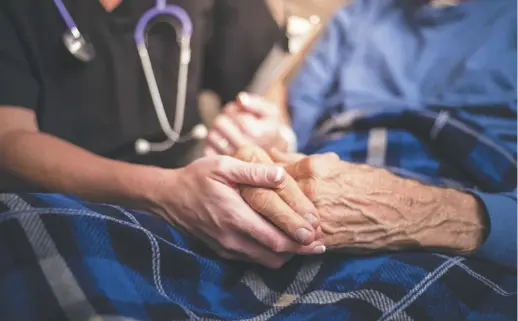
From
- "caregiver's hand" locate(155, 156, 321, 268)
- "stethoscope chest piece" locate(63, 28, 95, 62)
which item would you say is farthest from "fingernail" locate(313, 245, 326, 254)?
"stethoscope chest piece" locate(63, 28, 95, 62)

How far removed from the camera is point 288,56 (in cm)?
95

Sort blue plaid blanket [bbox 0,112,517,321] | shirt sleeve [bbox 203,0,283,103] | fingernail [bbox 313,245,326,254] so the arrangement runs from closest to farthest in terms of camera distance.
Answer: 1. blue plaid blanket [bbox 0,112,517,321]
2. fingernail [bbox 313,245,326,254]
3. shirt sleeve [bbox 203,0,283,103]

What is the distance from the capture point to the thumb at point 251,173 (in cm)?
55

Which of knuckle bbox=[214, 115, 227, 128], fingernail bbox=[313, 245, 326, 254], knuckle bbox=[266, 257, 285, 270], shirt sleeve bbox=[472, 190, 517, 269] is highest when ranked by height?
knuckle bbox=[214, 115, 227, 128]

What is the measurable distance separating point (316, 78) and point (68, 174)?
51 cm

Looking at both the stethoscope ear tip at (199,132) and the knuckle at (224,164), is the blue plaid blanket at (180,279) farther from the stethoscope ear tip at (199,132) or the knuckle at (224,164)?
the stethoscope ear tip at (199,132)

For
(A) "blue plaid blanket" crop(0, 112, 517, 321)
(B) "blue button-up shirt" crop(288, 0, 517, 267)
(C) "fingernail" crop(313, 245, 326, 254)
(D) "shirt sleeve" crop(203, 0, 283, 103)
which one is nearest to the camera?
(A) "blue plaid blanket" crop(0, 112, 517, 321)

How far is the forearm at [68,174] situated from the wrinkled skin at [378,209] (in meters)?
0.13

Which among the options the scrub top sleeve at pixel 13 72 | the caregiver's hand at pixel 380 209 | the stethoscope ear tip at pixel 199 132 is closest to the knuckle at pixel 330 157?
the caregiver's hand at pixel 380 209

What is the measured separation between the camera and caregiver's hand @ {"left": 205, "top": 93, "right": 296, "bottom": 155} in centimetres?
75

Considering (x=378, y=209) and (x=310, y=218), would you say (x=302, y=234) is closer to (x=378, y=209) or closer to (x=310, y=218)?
(x=310, y=218)

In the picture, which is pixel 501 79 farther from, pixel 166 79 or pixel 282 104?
pixel 166 79

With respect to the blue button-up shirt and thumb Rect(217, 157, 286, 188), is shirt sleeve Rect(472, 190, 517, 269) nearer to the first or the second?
the blue button-up shirt

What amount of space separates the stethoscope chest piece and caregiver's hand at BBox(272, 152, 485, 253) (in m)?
0.26
